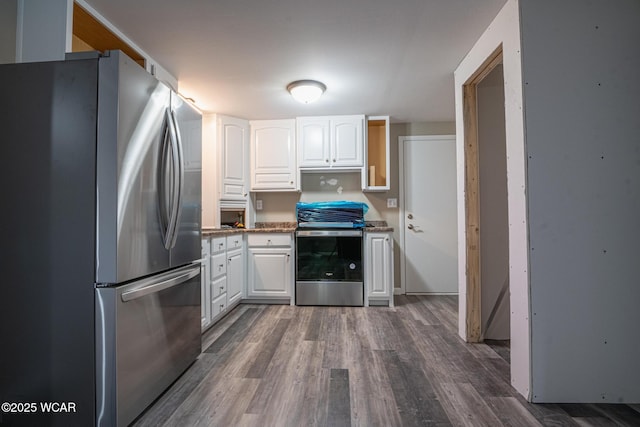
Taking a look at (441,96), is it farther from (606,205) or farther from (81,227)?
(81,227)

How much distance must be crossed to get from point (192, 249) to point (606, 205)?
2.24 metres

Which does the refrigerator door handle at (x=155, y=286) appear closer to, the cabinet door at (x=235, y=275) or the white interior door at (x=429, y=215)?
the cabinet door at (x=235, y=275)

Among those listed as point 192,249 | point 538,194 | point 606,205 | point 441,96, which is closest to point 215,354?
point 192,249

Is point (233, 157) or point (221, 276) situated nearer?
point (221, 276)

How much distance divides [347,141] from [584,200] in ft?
7.54

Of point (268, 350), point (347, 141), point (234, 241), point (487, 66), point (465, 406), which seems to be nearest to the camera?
point (465, 406)

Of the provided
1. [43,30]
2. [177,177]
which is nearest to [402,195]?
[177,177]

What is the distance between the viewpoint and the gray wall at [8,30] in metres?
1.45

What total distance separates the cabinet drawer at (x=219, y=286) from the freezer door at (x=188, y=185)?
2.61 ft

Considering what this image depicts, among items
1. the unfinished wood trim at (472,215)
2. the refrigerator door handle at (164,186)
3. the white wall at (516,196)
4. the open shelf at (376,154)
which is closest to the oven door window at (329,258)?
the open shelf at (376,154)

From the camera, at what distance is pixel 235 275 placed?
9.94 ft

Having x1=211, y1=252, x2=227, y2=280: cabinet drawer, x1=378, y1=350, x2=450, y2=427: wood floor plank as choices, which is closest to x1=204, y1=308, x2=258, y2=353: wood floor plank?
x1=211, y1=252, x2=227, y2=280: cabinet drawer

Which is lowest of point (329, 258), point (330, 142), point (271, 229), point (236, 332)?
point (236, 332)

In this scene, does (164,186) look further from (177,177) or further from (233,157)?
(233,157)
